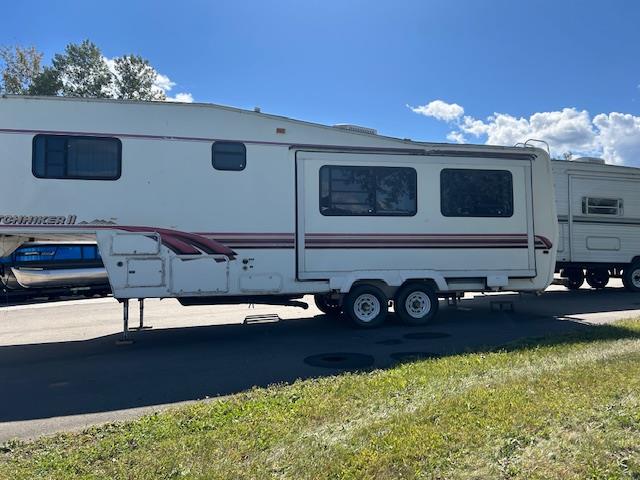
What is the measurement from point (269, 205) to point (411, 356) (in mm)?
3453

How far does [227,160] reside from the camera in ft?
28.0

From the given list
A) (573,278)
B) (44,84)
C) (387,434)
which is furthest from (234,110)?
(44,84)

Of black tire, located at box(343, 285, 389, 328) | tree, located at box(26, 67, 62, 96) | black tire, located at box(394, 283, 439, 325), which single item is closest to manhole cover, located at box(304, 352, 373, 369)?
black tire, located at box(343, 285, 389, 328)

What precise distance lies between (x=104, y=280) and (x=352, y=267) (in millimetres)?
8060

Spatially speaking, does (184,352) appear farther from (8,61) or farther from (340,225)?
(8,61)

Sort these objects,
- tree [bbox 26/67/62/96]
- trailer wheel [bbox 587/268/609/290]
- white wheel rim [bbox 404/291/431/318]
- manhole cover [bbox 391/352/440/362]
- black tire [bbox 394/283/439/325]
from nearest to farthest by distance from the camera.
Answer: manhole cover [bbox 391/352/440/362]
black tire [bbox 394/283/439/325]
white wheel rim [bbox 404/291/431/318]
trailer wheel [bbox 587/268/609/290]
tree [bbox 26/67/62/96]

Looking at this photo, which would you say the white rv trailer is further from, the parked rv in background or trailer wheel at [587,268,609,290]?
trailer wheel at [587,268,609,290]

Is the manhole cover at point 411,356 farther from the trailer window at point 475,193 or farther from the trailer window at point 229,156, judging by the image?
the trailer window at point 229,156

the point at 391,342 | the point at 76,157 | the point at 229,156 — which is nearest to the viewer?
the point at 76,157

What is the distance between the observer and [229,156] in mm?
8531

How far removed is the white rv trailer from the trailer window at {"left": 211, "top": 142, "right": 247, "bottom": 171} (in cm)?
2

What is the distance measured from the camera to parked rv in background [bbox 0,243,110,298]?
43.0 ft

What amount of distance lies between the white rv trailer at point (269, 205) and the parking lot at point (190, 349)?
0.79 meters

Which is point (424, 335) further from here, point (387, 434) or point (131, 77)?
point (131, 77)
